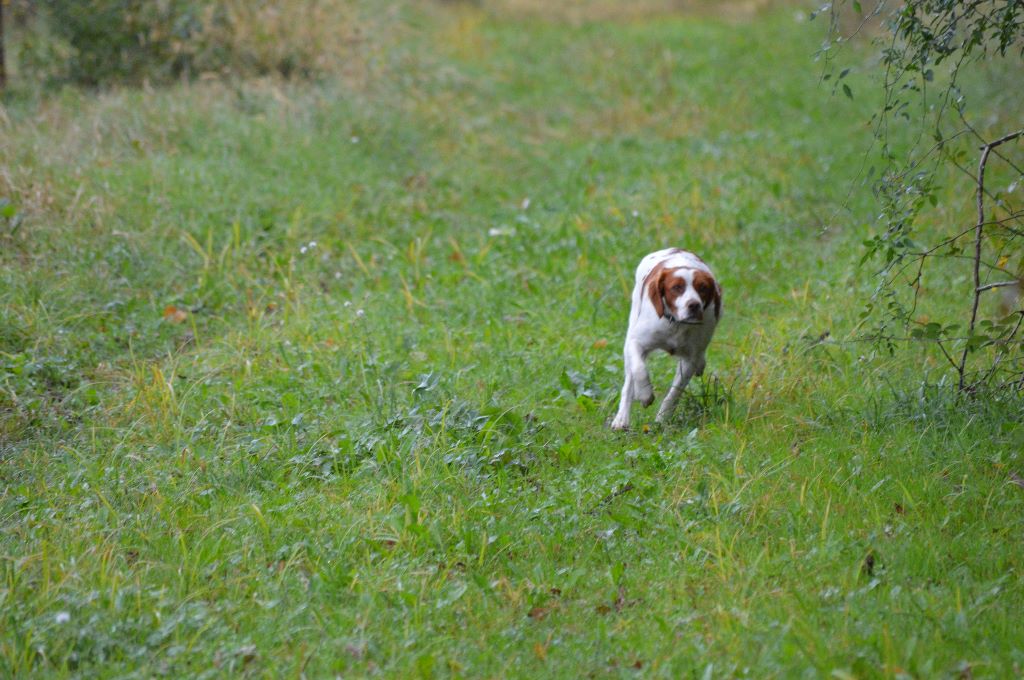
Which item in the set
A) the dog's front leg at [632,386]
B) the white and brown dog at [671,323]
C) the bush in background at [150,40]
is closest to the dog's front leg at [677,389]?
the white and brown dog at [671,323]

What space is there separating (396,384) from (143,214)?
3.33 meters

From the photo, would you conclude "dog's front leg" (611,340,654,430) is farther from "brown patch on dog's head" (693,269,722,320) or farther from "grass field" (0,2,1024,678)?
"brown patch on dog's head" (693,269,722,320)

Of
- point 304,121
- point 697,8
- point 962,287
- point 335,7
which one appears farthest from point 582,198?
point 697,8

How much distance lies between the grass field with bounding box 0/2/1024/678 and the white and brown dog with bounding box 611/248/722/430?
0.20 m

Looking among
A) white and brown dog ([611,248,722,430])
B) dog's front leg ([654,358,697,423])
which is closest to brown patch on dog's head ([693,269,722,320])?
white and brown dog ([611,248,722,430])

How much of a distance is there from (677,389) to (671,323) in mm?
420

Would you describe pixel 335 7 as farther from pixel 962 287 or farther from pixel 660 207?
pixel 962 287

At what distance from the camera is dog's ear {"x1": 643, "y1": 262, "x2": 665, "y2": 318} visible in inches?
211

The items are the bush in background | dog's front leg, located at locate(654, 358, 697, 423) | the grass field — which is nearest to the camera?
the grass field

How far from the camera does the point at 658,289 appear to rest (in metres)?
5.39

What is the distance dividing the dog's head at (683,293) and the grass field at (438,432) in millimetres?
570

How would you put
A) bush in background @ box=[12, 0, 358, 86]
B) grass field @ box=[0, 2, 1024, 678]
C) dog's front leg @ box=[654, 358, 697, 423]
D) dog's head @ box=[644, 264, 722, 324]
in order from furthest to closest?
bush in background @ box=[12, 0, 358, 86]
dog's front leg @ box=[654, 358, 697, 423]
dog's head @ box=[644, 264, 722, 324]
grass field @ box=[0, 2, 1024, 678]

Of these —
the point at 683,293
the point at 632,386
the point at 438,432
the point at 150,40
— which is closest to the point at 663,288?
the point at 683,293

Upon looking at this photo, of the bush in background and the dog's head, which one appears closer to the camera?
the dog's head
